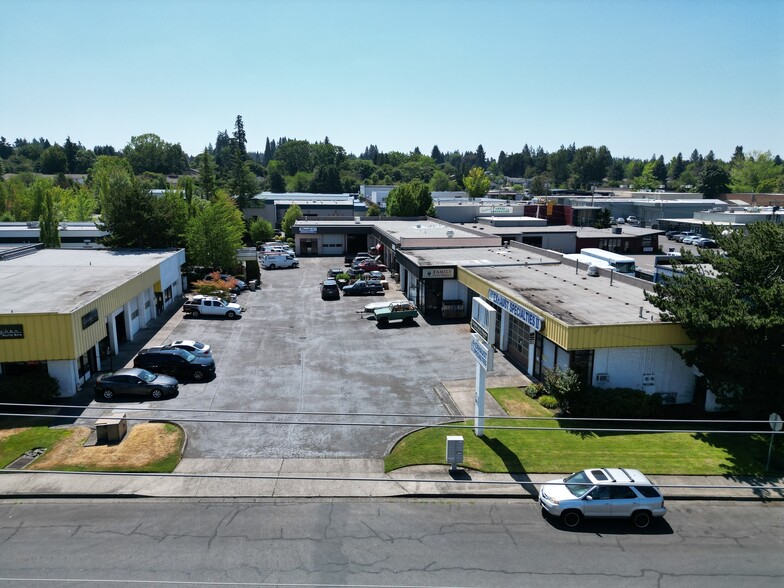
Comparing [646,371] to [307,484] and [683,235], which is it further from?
[683,235]

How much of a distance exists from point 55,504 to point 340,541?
939 cm

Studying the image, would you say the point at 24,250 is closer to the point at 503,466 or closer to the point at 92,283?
the point at 92,283

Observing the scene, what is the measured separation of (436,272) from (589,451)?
20364 mm

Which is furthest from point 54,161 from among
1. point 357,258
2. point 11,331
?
point 11,331

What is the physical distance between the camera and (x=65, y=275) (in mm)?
35719

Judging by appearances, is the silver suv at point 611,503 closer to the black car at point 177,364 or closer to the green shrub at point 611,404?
the green shrub at point 611,404

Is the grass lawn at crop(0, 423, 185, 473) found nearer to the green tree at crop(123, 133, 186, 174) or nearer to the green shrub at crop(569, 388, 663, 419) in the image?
the green shrub at crop(569, 388, 663, 419)

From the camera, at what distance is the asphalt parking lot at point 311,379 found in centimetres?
2162

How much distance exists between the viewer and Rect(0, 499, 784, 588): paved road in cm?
1398

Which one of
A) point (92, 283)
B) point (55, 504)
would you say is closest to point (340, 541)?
point (55, 504)

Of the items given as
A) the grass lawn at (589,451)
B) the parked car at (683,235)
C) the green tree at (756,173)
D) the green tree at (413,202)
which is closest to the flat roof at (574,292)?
the grass lawn at (589,451)

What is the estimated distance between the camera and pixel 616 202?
105 meters

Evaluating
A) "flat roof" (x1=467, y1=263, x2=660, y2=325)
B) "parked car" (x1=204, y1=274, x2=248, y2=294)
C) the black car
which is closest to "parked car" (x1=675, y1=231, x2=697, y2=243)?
"flat roof" (x1=467, y1=263, x2=660, y2=325)

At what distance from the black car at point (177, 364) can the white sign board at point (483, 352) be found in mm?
13738
